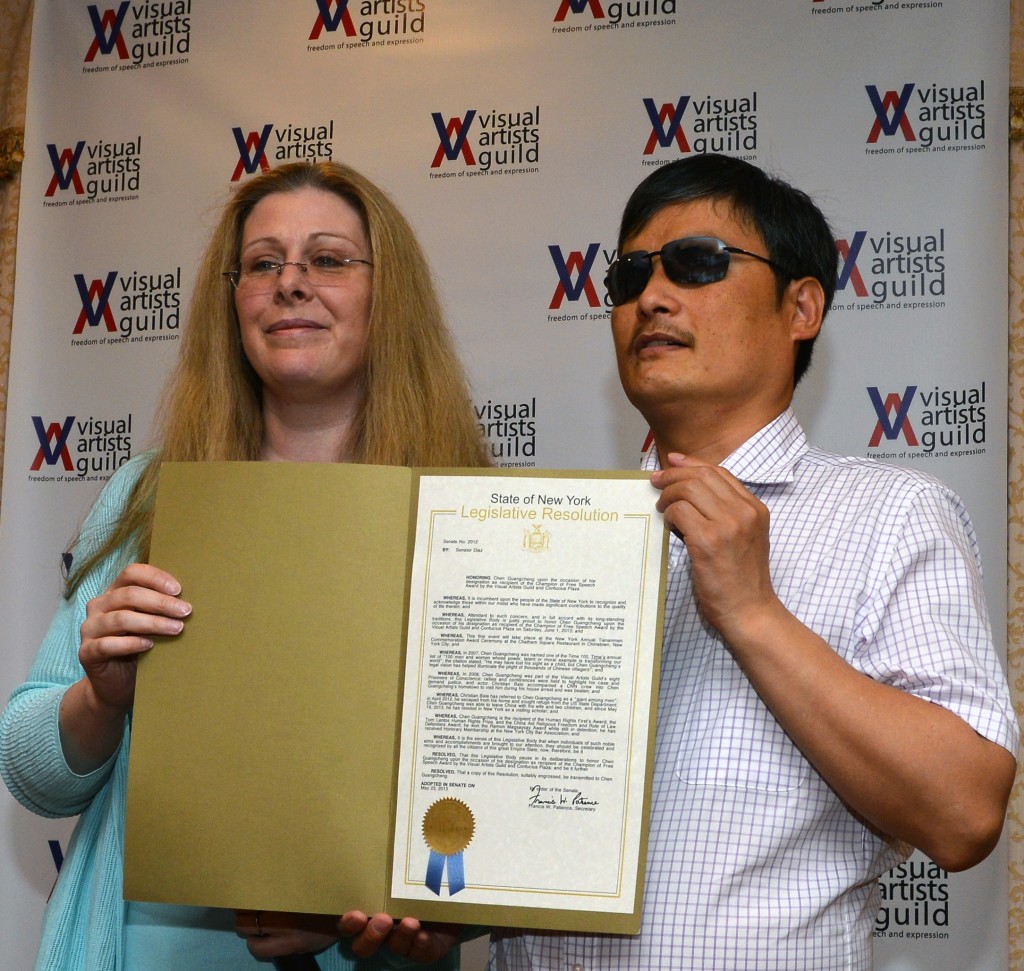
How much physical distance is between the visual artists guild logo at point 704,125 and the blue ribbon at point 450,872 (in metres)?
1.99

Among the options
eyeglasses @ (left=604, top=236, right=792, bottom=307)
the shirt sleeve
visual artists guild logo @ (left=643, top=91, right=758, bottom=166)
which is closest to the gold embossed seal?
the shirt sleeve

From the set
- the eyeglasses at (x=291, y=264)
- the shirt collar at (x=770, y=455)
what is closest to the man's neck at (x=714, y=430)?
→ the shirt collar at (x=770, y=455)

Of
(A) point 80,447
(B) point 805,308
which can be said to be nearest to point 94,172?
(A) point 80,447

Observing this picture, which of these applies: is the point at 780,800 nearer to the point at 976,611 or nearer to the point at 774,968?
the point at 774,968

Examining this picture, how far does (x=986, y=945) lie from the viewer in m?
2.62

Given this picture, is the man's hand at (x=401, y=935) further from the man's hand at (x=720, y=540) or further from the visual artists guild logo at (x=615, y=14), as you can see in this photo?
the visual artists guild logo at (x=615, y=14)

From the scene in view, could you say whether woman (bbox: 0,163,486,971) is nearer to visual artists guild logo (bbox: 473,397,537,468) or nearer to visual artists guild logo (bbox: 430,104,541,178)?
visual artists guild logo (bbox: 473,397,537,468)

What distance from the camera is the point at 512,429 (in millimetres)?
3021

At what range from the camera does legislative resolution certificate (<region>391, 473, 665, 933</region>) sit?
1.43m

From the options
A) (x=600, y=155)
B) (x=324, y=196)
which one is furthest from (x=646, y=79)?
(x=324, y=196)

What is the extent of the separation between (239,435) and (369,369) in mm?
239

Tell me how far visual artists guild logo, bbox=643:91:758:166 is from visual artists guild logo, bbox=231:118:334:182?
842 millimetres

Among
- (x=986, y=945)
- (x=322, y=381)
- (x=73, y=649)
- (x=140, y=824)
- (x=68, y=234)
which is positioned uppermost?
(x=68, y=234)

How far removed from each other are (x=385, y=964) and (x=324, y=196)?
1.18 metres
